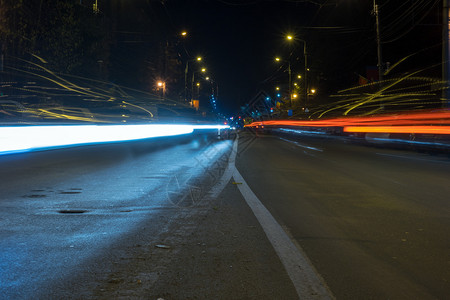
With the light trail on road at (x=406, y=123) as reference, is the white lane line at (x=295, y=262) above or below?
below

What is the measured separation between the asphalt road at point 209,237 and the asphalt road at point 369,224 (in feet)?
0.06

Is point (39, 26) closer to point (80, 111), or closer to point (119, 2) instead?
point (80, 111)

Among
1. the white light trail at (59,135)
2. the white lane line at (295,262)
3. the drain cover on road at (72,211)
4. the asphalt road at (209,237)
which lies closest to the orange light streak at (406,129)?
the asphalt road at (209,237)

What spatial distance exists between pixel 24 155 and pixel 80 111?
26.0 m

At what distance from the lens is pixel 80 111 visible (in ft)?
132

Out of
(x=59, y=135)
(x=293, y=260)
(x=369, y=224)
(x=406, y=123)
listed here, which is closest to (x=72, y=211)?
(x=293, y=260)

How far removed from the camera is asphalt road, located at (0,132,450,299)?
11.8 feet

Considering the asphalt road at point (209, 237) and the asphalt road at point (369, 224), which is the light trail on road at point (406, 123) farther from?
the asphalt road at point (209, 237)

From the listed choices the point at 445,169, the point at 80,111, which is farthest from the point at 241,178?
the point at 80,111

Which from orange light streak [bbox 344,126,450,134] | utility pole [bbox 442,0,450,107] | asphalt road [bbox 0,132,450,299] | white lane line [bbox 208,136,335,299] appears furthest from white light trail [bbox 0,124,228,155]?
utility pole [bbox 442,0,450,107]

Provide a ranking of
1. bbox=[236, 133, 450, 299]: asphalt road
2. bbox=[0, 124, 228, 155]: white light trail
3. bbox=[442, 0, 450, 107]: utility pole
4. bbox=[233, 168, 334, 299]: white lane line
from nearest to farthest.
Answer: bbox=[233, 168, 334, 299]: white lane line, bbox=[236, 133, 450, 299]: asphalt road, bbox=[0, 124, 228, 155]: white light trail, bbox=[442, 0, 450, 107]: utility pole

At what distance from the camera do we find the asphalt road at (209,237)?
3.60m

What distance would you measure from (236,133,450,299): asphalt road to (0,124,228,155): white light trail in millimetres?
9080

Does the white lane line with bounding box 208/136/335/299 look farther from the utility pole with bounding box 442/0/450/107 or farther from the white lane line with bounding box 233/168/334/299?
the utility pole with bounding box 442/0/450/107
